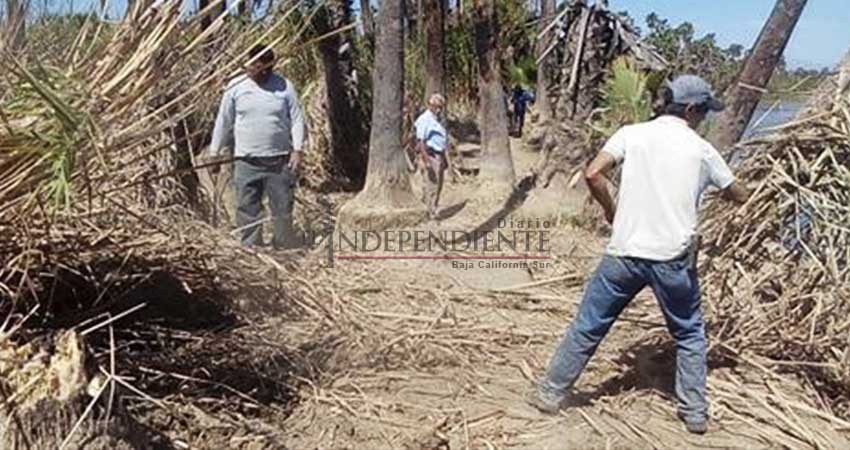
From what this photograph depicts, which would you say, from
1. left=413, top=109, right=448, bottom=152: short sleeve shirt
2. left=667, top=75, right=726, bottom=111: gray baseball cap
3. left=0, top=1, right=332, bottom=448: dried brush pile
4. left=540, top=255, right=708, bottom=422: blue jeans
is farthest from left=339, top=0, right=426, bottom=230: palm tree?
left=667, top=75, right=726, bottom=111: gray baseball cap

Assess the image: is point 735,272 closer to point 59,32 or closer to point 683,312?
point 683,312

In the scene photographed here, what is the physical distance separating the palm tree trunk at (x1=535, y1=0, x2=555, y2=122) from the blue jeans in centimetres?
897

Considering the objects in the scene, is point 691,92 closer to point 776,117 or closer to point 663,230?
point 663,230

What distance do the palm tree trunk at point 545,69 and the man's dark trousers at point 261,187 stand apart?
6.63m

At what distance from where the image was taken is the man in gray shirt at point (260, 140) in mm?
7016

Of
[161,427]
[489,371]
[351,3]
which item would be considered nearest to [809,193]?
[489,371]

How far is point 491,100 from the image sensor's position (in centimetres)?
1213

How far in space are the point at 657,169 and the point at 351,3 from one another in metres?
9.43

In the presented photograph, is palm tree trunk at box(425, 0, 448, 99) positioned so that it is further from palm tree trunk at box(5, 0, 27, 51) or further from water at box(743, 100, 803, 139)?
palm tree trunk at box(5, 0, 27, 51)

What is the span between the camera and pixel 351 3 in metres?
13.1

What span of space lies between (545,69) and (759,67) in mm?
6830

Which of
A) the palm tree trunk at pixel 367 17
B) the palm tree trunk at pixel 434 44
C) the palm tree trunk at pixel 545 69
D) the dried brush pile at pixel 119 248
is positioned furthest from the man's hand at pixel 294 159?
the palm tree trunk at pixel 367 17

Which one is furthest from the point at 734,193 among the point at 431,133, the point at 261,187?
the point at 431,133

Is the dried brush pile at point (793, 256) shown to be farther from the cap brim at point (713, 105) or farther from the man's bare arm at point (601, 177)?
the man's bare arm at point (601, 177)
